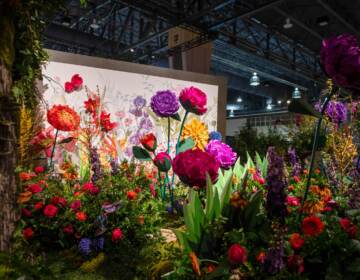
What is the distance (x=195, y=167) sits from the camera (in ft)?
3.87

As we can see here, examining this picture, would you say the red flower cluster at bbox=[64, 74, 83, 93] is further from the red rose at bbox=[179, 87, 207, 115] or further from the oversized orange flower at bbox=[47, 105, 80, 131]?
the red rose at bbox=[179, 87, 207, 115]

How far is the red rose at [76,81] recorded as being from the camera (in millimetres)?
2553

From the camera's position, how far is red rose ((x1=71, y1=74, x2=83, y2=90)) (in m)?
2.55

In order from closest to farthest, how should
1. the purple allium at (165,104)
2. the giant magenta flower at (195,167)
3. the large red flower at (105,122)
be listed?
1. the giant magenta flower at (195,167)
2. the purple allium at (165,104)
3. the large red flower at (105,122)

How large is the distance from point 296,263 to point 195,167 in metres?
0.48

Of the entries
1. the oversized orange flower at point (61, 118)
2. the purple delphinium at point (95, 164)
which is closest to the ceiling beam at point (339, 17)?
the oversized orange flower at point (61, 118)

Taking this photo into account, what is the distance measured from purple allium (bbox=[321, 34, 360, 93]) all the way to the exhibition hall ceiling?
4146 mm

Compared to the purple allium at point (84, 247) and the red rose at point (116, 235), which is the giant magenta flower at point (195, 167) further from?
the purple allium at point (84, 247)

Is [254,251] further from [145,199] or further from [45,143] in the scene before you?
[45,143]

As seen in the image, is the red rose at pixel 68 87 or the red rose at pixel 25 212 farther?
the red rose at pixel 68 87

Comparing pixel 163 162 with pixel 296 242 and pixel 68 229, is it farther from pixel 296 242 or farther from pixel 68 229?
pixel 296 242

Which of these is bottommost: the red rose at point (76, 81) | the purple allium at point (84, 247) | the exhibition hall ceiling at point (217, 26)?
the purple allium at point (84, 247)

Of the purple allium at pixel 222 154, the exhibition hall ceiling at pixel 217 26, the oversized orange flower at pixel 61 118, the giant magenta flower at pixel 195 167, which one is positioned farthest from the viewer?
the exhibition hall ceiling at pixel 217 26

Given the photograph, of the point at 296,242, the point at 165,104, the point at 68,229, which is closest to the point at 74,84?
the point at 165,104
